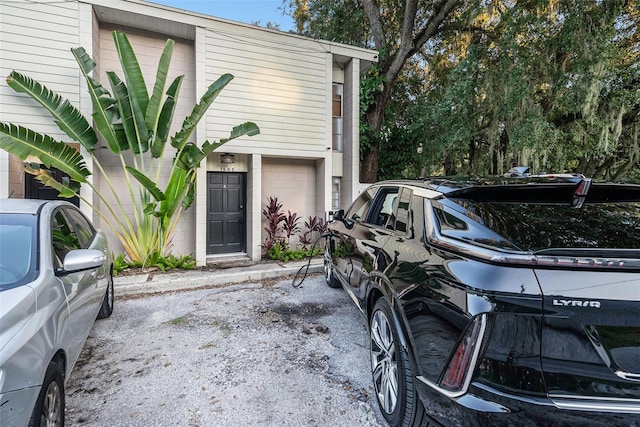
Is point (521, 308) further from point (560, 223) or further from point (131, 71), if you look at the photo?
point (131, 71)

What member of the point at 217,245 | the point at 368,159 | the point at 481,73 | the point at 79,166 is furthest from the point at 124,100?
the point at 481,73

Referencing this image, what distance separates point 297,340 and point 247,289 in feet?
6.97

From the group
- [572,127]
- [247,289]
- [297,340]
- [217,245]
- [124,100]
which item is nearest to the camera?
[297,340]

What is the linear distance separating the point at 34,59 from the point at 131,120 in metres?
2.04

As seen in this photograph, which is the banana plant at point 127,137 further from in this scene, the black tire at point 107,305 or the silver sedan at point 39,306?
the silver sedan at point 39,306

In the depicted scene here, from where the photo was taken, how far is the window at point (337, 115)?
875cm

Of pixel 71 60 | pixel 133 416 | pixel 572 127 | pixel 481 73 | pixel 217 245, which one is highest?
pixel 481 73

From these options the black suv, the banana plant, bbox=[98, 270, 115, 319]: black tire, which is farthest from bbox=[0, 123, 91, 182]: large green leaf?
the black suv

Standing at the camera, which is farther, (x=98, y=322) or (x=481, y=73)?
(x=481, y=73)

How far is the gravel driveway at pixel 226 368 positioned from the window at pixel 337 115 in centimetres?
535

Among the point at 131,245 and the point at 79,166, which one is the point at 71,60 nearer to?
the point at 79,166

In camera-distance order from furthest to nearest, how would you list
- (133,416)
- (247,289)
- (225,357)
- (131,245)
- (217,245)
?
(217,245), (131,245), (247,289), (225,357), (133,416)

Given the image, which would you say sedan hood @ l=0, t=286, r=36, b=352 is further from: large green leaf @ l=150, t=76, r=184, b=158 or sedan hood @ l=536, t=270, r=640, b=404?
large green leaf @ l=150, t=76, r=184, b=158

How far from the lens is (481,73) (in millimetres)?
8719
